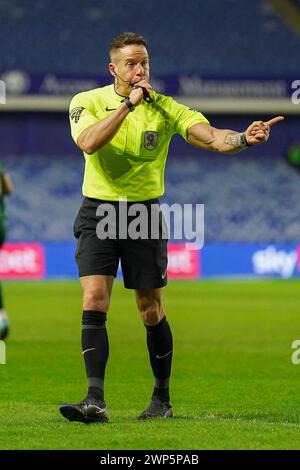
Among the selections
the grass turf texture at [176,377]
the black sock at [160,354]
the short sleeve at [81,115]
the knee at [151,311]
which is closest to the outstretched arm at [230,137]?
the short sleeve at [81,115]

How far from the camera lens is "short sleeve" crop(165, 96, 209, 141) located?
7031mm

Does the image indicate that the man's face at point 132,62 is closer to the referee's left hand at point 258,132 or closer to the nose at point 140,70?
the nose at point 140,70

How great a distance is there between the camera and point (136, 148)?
6.93 m

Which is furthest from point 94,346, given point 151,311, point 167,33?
point 167,33

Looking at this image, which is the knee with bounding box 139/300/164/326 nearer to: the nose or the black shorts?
the black shorts

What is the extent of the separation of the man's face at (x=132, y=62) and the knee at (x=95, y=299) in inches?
50.9

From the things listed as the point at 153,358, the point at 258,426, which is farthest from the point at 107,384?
the point at 258,426

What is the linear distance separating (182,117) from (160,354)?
1.52 meters

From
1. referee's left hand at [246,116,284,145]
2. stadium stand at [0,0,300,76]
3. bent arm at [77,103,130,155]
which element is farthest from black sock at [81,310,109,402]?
stadium stand at [0,0,300,76]

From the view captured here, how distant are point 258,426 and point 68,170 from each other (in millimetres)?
29979

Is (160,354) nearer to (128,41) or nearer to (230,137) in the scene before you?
(230,137)

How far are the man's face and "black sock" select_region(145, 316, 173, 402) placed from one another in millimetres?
1547

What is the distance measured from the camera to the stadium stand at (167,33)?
35188 millimetres

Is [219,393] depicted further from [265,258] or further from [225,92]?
[225,92]
